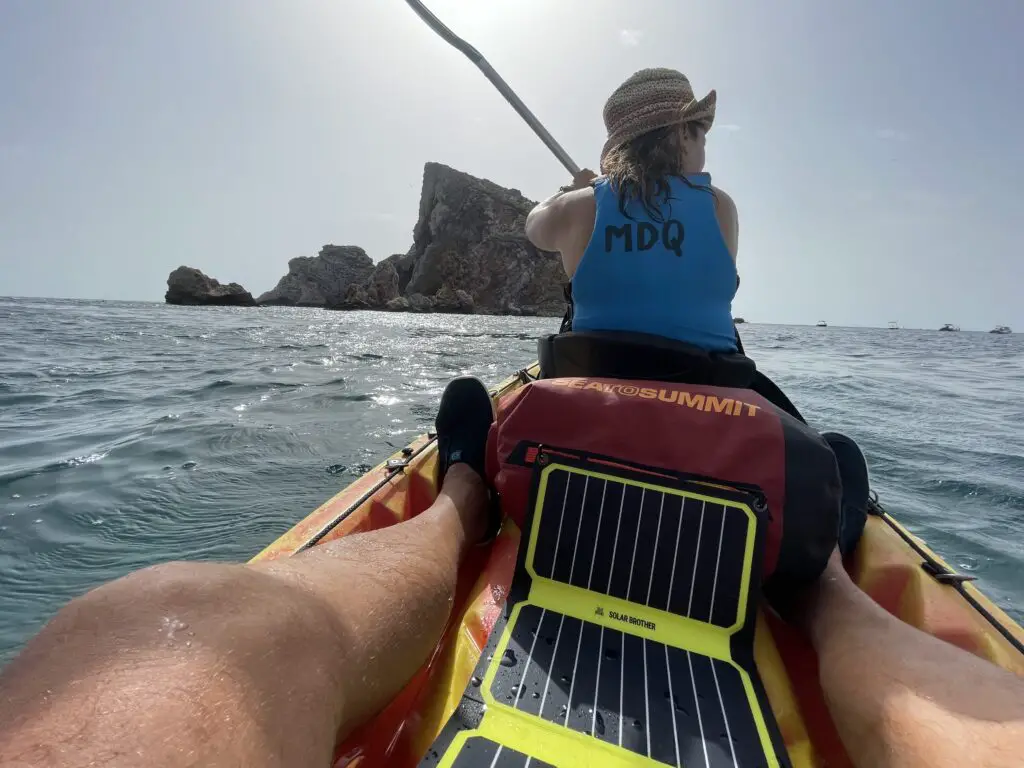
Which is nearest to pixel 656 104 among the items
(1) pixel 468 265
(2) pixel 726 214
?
(2) pixel 726 214

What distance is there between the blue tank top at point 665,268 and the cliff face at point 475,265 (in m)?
50.6

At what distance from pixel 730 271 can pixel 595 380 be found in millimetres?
724

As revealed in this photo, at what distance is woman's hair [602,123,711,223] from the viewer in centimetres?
179

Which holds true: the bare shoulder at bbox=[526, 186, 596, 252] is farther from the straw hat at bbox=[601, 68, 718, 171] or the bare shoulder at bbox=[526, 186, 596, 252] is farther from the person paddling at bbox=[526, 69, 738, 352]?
the straw hat at bbox=[601, 68, 718, 171]

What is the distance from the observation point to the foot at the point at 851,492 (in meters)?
1.82

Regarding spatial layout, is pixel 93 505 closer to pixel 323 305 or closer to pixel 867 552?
pixel 867 552

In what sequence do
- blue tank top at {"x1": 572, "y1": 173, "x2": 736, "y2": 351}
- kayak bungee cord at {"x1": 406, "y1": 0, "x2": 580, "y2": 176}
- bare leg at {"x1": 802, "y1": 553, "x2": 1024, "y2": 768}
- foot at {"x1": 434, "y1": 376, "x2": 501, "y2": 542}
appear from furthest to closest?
kayak bungee cord at {"x1": 406, "y1": 0, "x2": 580, "y2": 176} < foot at {"x1": 434, "y1": 376, "x2": 501, "y2": 542} < blue tank top at {"x1": 572, "y1": 173, "x2": 736, "y2": 351} < bare leg at {"x1": 802, "y1": 553, "x2": 1024, "y2": 768}

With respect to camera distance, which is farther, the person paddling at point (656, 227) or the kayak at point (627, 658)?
the person paddling at point (656, 227)

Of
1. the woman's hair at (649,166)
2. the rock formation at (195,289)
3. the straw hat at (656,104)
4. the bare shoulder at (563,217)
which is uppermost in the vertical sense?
the straw hat at (656,104)

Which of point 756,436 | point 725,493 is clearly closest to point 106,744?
point 725,493

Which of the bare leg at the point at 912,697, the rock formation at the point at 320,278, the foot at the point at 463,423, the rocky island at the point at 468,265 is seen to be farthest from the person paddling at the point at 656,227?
the rock formation at the point at 320,278

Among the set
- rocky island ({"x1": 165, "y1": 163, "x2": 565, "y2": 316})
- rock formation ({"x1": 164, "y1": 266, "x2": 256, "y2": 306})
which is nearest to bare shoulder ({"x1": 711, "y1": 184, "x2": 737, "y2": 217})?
rocky island ({"x1": 165, "y1": 163, "x2": 565, "y2": 316})

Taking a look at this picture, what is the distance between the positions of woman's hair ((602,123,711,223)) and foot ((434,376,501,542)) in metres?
1.03

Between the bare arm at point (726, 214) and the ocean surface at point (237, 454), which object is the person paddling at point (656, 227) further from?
the ocean surface at point (237, 454)
